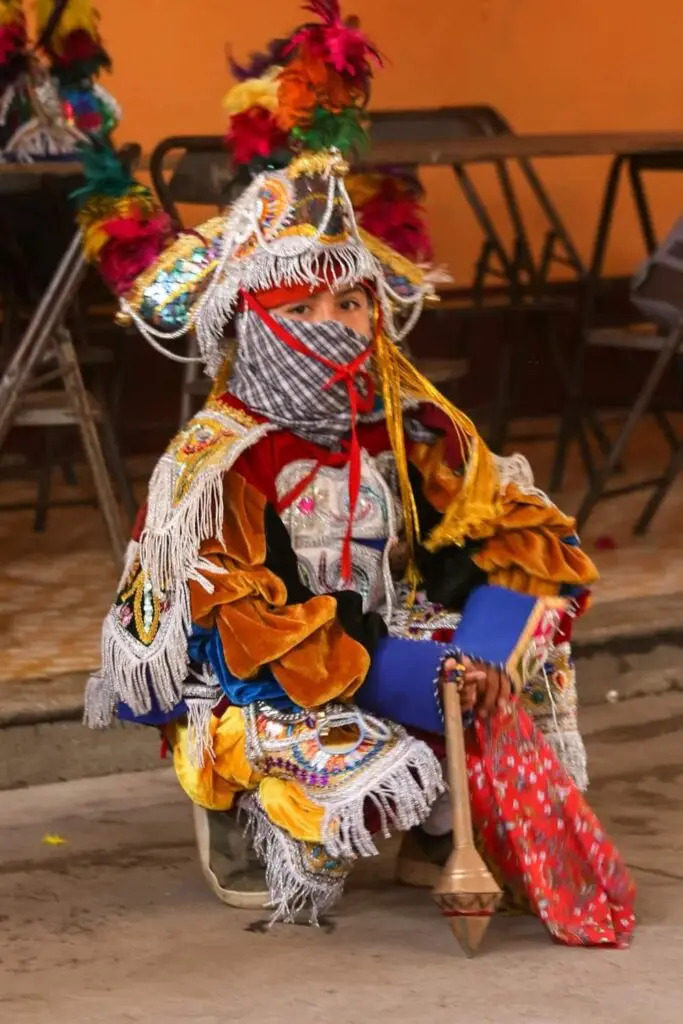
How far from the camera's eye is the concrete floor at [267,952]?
1.81 meters

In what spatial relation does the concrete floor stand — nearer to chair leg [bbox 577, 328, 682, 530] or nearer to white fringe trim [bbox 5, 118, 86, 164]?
chair leg [bbox 577, 328, 682, 530]

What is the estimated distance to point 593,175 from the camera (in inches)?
213

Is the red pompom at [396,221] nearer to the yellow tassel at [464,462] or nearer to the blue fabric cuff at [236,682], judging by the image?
the yellow tassel at [464,462]

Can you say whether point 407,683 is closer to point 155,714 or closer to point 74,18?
point 155,714

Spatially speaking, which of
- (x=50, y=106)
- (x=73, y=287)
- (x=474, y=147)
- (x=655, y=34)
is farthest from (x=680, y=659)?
(x=655, y=34)

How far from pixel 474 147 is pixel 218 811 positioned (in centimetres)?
161

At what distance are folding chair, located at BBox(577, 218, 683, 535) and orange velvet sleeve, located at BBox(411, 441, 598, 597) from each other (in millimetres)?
1549

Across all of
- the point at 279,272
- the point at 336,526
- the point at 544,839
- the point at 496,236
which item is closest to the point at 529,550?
the point at 336,526

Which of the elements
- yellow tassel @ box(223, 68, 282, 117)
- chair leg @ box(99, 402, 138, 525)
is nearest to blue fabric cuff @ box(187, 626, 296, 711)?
yellow tassel @ box(223, 68, 282, 117)

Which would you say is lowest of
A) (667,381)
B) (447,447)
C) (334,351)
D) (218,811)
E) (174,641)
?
(667,381)

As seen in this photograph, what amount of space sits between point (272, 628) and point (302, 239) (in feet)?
1.60

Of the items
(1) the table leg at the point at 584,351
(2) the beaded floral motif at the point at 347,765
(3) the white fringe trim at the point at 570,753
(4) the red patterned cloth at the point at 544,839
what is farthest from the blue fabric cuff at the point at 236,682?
(1) the table leg at the point at 584,351

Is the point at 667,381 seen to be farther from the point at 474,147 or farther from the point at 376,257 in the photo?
the point at 376,257

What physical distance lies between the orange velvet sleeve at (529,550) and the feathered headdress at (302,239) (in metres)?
0.03
